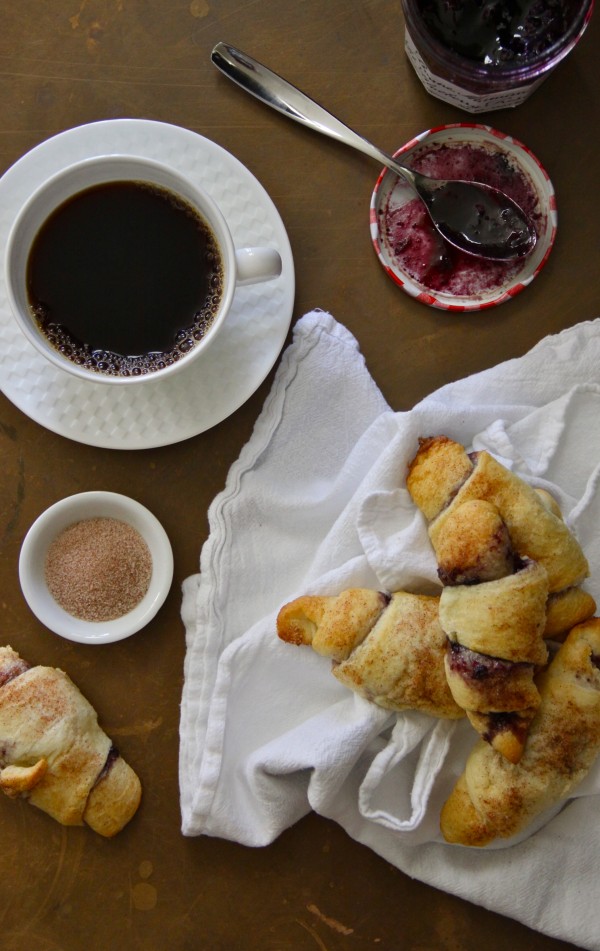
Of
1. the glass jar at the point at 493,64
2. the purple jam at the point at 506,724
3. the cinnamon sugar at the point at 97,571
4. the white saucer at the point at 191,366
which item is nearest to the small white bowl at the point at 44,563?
the cinnamon sugar at the point at 97,571

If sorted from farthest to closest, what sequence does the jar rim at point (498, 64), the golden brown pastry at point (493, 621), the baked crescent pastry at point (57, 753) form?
the baked crescent pastry at point (57, 753) < the jar rim at point (498, 64) < the golden brown pastry at point (493, 621)

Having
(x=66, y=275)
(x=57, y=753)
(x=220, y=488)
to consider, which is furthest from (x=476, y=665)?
(x=66, y=275)

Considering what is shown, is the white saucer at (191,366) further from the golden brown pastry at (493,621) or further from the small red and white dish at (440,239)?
the golden brown pastry at (493,621)

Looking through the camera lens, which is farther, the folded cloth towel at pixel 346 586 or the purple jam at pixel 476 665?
the folded cloth towel at pixel 346 586

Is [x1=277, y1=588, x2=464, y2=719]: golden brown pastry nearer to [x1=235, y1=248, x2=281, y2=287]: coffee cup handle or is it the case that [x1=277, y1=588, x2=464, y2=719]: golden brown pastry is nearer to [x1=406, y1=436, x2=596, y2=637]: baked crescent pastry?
[x1=406, y1=436, x2=596, y2=637]: baked crescent pastry

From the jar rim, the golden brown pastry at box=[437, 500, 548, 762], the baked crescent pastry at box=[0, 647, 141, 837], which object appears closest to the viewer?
the golden brown pastry at box=[437, 500, 548, 762]

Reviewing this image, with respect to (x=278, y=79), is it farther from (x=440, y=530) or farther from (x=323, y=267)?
(x=440, y=530)

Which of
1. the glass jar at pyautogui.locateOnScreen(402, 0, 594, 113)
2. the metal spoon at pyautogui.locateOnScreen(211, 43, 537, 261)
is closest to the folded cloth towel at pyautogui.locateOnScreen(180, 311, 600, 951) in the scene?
the metal spoon at pyautogui.locateOnScreen(211, 43, 537, 261)

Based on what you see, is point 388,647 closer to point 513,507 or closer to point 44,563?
point 513,507
